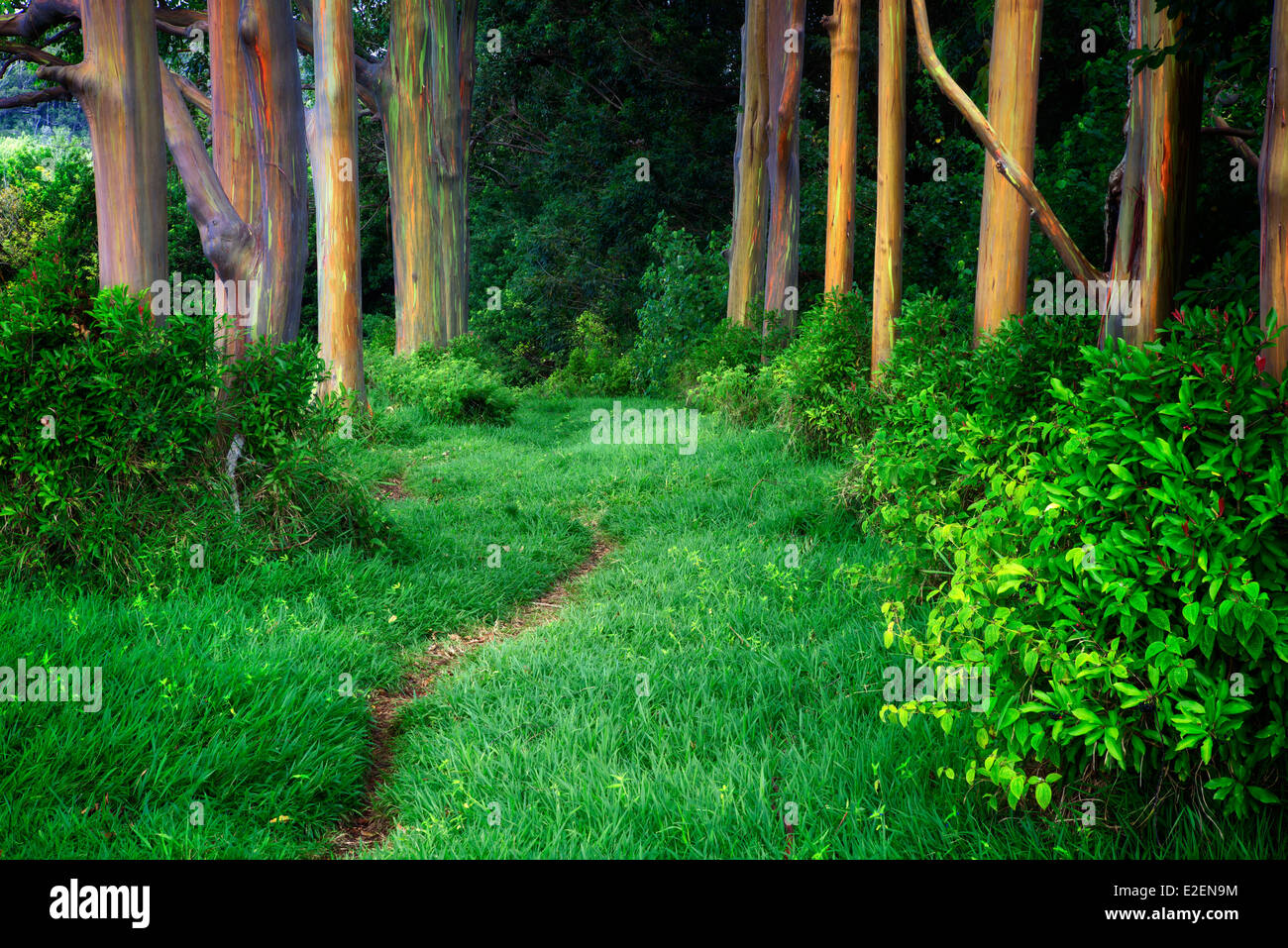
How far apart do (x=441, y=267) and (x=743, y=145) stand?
550cm

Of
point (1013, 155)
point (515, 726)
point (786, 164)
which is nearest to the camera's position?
point (515, 726)

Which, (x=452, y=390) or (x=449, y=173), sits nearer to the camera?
(x=452, y=390)

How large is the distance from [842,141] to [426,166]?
25.2 feet

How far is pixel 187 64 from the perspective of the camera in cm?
1823

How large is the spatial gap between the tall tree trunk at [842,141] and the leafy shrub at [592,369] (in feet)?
31.1

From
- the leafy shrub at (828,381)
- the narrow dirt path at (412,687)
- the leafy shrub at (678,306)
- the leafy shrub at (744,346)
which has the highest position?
the leafy shrub at (678,306)

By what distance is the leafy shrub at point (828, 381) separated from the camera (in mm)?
Answer: 8602

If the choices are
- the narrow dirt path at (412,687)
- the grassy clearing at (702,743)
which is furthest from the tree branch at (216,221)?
Answer: the grassy clearing at (702,743)

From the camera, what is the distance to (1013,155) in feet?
19.5

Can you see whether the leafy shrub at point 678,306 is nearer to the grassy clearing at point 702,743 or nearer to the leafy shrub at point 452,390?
the leafy shrub at point 452,390

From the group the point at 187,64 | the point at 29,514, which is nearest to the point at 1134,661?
the point at 29,514

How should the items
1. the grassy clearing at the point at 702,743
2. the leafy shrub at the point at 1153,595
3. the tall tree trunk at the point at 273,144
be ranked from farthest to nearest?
the tall tree trunk at the point at 273,144
the grassy clearing at the point at 702,743
the leafy shrub at the point at 1153,595

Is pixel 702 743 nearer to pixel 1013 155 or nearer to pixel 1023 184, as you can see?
pixel 1023 184

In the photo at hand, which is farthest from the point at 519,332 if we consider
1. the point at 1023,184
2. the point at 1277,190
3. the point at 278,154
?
the point at 1277,190
